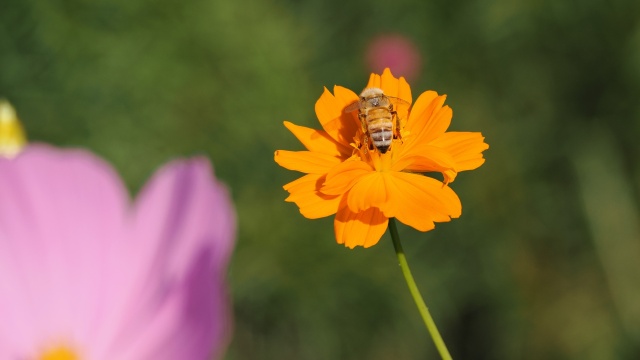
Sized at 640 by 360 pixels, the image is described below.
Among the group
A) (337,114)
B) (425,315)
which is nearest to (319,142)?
(337,114)

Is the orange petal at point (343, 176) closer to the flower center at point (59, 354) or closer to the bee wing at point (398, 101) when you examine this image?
the bee wing at point (398, 101)

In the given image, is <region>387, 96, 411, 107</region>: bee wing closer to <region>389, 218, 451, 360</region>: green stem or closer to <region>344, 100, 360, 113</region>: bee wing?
<region>344, 100, 360, 113</region>: bee wing

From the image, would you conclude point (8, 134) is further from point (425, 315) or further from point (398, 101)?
point (425, 315)

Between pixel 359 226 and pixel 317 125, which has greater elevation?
pixel 317 125

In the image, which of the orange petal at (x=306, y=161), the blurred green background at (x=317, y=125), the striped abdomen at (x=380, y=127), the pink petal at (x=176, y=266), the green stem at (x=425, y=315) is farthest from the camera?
the blurred green background at (x=317, y=125)

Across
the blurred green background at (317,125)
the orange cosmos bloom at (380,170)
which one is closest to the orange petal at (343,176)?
the orange cosmos bloom at (380,170)

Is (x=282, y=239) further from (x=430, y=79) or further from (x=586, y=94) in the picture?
(x=586, y=94)
